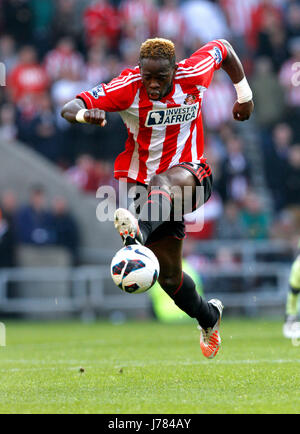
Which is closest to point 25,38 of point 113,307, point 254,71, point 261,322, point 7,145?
point 7,145

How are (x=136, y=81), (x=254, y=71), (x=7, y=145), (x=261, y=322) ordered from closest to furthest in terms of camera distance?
(x=136, y=81) < (x=261, y=322) < (x=7, y=145) < (x=254, y=71)

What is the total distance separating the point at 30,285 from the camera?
1553 centimetres

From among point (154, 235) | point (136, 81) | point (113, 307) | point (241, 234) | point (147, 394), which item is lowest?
point (113, 307)

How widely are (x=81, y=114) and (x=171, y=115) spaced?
91 cm

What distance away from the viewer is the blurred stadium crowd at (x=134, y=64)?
15.5 m

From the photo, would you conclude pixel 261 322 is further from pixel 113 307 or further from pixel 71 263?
pixel 71 263

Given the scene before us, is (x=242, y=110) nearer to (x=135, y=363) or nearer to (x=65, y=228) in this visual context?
(x=135, y=363)

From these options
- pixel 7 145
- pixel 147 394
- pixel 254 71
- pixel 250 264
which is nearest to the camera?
pixel 147 394

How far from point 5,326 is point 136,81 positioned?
8.24m

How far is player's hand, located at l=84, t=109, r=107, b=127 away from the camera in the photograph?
5.75m

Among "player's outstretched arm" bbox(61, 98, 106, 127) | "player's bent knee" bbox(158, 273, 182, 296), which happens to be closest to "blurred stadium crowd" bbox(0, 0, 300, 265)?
"player's bent knee" bbox(158, 273, 182, 296)

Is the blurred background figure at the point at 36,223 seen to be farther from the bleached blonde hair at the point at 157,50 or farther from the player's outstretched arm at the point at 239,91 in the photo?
the bleached blonde hair at the point at 157,50

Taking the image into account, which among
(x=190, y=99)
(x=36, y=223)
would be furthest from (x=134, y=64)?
(x=190, y=99)

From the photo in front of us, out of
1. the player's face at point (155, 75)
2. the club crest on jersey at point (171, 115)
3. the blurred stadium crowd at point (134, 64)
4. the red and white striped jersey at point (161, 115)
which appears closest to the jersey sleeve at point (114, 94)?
the red and white striped jersey at point (161, 115)
